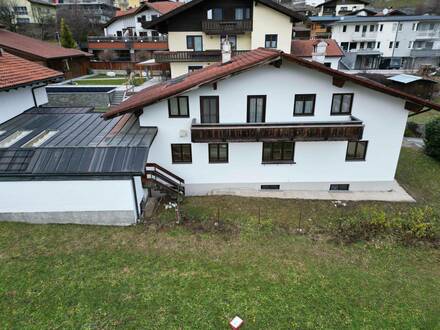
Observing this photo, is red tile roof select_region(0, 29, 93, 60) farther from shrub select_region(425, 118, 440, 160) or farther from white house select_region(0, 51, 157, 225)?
shrub select_region(425, 118, 440, 160)

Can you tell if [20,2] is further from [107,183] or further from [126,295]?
[126,295]

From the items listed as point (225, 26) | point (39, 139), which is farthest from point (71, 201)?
point (225, 26)

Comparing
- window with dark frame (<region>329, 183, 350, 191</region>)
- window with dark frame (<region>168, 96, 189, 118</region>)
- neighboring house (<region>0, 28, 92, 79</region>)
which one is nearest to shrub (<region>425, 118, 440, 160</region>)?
window with dark frame (<region>329, 183, 350, 191</region>)

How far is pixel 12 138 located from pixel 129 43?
4250 centimetres

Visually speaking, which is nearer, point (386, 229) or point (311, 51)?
point (386, 229)

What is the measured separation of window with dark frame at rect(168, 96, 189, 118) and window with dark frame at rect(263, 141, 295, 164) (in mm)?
4425

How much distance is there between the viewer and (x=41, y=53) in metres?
33.5

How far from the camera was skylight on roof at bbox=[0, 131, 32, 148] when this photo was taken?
41.5 ft

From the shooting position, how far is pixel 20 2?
6881 centimetres

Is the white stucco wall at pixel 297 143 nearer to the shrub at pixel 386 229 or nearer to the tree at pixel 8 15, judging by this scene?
the shrub at pixel 386 229

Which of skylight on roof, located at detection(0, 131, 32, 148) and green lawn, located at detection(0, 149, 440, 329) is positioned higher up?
skylight on roof, located at detection(0, 131, 32, 148)

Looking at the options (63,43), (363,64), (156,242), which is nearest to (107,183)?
(156,242)

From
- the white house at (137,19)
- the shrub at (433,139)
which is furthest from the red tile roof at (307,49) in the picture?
the white house at (137,19)

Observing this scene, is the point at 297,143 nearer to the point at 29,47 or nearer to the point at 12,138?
the point at 12,138
